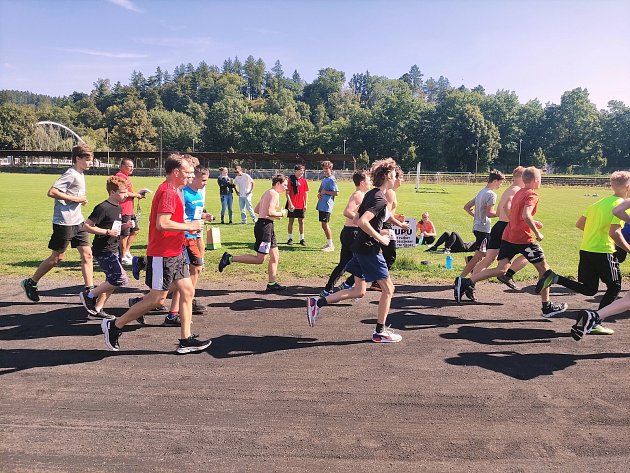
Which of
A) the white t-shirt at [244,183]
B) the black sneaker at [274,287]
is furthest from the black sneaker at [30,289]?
the white t-shirt at [244,183]

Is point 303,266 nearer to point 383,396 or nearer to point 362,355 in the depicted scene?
point 362,355

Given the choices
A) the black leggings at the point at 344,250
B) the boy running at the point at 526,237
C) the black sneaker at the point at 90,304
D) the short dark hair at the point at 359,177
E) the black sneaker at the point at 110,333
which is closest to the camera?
the black sneaker at the point at 110,333

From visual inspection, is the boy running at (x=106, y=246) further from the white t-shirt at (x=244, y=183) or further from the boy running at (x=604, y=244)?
the white t-shirt at (x=244, y=183)

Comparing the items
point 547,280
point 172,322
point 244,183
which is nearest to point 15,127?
point 244,183

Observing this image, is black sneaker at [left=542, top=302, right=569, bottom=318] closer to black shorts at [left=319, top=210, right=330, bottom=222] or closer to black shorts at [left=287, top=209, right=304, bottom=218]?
black shorts at [left=319, top=210, right=330, bottom=222]

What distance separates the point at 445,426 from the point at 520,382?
48.9 inches

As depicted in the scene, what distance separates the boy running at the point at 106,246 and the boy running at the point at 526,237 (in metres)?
5.18

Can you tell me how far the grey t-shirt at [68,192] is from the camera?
258 inches

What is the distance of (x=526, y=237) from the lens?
6.75 meters

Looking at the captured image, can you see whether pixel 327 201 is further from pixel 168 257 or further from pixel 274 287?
pixel 168 257

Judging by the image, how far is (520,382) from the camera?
455 cm

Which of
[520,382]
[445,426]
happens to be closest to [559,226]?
[520,382]

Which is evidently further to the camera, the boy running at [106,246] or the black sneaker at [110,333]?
the boy running at [106,246]

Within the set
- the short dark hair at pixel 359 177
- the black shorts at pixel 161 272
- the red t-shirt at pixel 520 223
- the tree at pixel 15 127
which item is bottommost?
the black shorts at pixel 161 272
